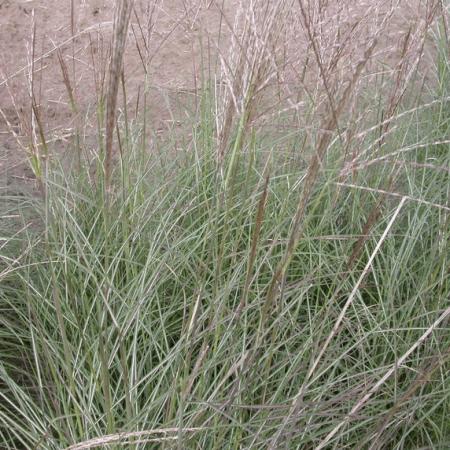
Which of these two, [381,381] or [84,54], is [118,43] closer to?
[381,381]

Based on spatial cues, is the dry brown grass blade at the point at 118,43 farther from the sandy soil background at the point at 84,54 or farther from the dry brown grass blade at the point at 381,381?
the sandy soil background at the point at 84,54

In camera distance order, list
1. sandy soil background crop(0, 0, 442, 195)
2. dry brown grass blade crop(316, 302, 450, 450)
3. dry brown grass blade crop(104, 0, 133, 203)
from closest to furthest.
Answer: dry brown grass blade crop(104, 0, 133, 203), dry brown grass blade crop(316, 302, 450, 450), sandy soil background crop(0, 0, 442, 195)

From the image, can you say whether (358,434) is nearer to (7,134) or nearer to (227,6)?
(7,134)

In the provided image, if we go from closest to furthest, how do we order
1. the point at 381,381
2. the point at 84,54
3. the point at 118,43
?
the point at 118,43 < the point at 381,381 < the point at 84,54

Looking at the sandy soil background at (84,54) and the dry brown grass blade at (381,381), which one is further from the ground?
the sandy soil background at (84,54)

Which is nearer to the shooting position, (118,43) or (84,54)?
(118,43)

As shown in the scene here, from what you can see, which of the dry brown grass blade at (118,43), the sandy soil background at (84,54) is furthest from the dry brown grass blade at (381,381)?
the sandy soil background at (84,54)

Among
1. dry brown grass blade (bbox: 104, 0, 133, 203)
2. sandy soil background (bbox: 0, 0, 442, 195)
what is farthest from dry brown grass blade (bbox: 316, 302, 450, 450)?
sandy soil background (bbox: 0, 0, 442, 195)

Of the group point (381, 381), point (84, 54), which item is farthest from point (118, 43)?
point (84, 54)

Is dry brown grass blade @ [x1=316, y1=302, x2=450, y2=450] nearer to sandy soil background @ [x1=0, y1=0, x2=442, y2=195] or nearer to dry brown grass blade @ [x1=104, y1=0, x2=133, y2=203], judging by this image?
dry brown grass blade @ [x1=104, y1=0, x2=133, y2=203]

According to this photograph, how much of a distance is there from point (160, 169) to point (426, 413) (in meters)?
0.99

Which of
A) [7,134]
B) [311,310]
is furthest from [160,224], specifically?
[7,134]

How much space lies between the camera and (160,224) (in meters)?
1.91

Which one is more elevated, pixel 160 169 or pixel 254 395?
pixel 160 169
